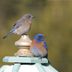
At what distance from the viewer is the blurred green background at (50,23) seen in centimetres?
868

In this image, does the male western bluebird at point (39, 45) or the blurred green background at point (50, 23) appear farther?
the blurred green background at point (50, 23)

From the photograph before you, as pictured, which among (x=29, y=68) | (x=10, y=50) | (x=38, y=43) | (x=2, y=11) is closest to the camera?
(x=29, y=68)

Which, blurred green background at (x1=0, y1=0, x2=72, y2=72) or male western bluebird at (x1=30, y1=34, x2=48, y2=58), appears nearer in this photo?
male western bluebird at (x1=30, y1=34, x2=48, y2=58)

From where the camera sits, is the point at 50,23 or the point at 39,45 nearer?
the point at 39,45

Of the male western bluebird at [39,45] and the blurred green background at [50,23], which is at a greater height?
the male western bluebird at [39,45]

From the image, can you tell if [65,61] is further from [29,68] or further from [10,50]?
[29,68]

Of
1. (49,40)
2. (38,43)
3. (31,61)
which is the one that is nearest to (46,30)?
(49,40)

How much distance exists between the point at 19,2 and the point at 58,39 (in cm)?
98

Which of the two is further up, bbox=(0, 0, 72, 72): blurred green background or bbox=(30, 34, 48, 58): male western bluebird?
bbox=(30, 34, 48, 58): male western bluebird

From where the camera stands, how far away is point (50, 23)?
352 inches

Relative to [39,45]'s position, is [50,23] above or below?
below

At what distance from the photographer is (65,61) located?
866cm

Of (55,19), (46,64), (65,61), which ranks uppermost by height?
(46,64)

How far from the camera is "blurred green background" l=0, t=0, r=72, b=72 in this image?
8680mm
